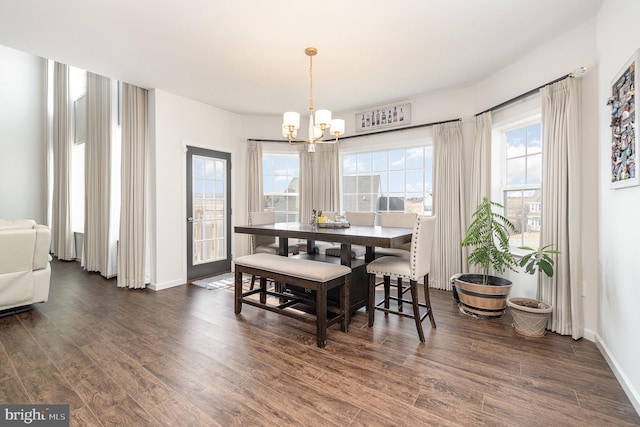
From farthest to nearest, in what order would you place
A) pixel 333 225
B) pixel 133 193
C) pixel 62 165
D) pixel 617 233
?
pixel 62 165 < pixel 133 193 < pixel 333 225 < pixel 617 233

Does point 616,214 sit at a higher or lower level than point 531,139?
lower

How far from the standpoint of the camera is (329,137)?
17.0ft

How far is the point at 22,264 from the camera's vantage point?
2967 millimetres

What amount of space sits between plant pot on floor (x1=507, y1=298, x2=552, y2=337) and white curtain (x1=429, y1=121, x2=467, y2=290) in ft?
3.78

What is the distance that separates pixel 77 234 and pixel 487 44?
699cm

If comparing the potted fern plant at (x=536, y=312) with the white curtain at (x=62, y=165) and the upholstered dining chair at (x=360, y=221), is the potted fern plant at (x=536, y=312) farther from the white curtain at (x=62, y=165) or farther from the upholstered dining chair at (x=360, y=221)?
the white curtain at (x=62, y=165)

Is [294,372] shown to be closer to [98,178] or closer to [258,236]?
[258,236]

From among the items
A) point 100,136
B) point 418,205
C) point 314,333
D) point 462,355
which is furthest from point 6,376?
point 418,205

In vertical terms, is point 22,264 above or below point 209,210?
below

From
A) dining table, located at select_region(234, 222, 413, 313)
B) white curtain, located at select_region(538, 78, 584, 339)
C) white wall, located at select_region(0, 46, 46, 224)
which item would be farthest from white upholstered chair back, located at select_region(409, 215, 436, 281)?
white wall, located at select_region(0, 46, 46, 224)

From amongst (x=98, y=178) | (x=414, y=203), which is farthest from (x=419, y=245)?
(x=98, y=178)

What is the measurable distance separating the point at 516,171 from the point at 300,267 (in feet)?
8.75

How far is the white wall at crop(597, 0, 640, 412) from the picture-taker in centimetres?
178

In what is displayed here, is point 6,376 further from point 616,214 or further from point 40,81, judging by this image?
point 40,81
